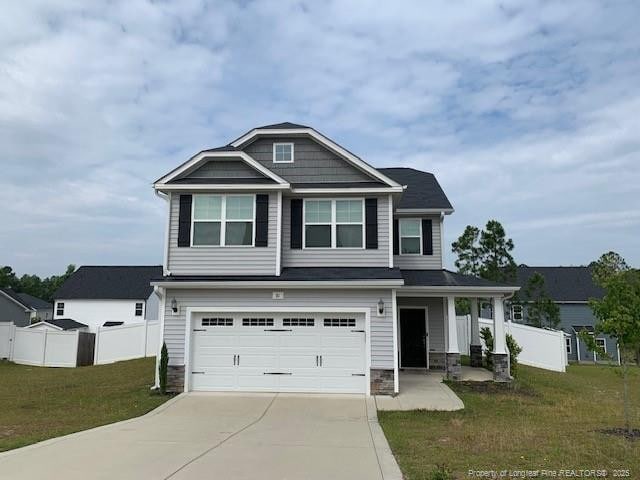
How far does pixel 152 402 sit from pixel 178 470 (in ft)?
20.9

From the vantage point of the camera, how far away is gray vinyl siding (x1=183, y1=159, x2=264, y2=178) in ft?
48.3

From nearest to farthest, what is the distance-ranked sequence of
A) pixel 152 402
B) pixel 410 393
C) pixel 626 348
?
pixel 626 348 < pixel 152 402 < pixel 410 393

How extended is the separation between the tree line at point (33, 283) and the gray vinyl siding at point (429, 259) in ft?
217

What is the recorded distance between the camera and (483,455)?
7219mm

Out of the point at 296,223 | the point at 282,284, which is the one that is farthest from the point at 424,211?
the point at 282,284

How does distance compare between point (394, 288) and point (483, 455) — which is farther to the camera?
point (394, 288)

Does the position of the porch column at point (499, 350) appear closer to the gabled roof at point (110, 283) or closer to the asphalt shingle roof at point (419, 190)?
the asphalt shingle roof at point (419, 190)

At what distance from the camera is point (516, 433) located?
8820 mm

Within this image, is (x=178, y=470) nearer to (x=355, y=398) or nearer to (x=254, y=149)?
(x=355, y=398)

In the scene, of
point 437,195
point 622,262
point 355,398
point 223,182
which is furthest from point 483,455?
point 622,262

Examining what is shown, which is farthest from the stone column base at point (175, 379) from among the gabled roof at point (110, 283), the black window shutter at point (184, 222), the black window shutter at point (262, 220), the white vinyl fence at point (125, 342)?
the gabled roof at point (110, 283)

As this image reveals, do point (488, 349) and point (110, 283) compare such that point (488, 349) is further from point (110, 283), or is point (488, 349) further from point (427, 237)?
point (110, 283)

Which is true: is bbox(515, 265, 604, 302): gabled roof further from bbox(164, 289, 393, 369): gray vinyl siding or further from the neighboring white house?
bbox(164, 289, 393, 369): gray vinyl siding

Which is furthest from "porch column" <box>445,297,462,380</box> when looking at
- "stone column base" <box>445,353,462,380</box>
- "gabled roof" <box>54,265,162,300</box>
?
"gabled roof" <box>54,265,162,300</box>
